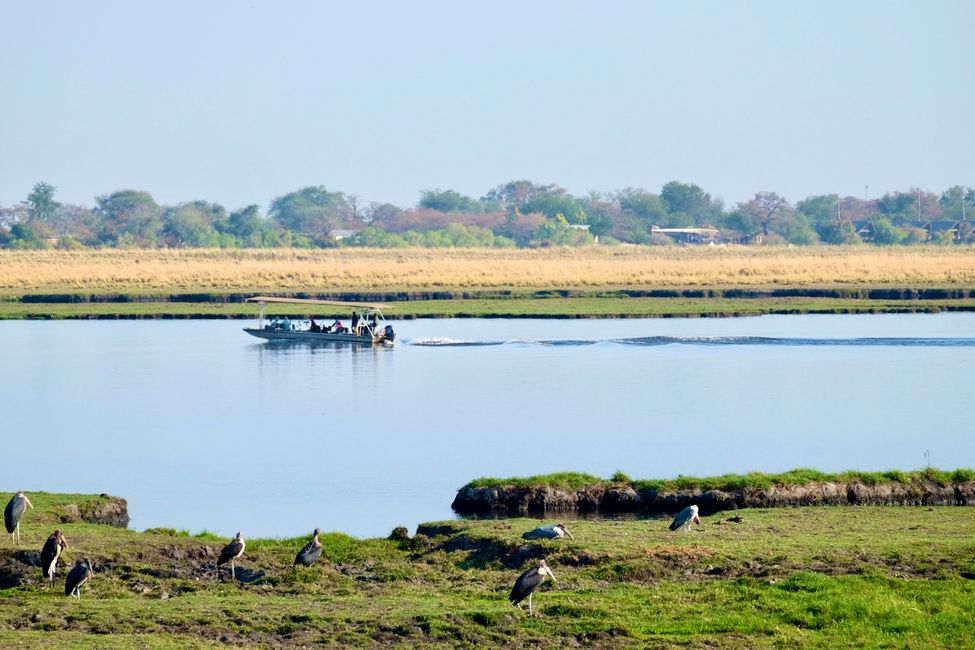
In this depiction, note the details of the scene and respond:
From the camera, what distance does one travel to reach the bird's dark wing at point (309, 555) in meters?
17.8

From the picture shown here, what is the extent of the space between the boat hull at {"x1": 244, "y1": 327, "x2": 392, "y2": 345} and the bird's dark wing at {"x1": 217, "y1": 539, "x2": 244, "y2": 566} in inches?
1408

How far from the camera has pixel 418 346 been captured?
5366 centimetres

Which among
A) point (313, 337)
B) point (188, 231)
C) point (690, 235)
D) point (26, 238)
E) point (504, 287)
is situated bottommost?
point (313, 337)

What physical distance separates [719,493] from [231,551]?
8211 millimetres

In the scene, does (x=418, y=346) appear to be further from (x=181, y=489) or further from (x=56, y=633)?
(x=56, y=633)

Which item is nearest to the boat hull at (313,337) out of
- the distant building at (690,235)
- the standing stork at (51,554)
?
the standing stork at (51,554)

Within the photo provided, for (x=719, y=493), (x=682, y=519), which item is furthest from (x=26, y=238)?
(x=682, y=519)

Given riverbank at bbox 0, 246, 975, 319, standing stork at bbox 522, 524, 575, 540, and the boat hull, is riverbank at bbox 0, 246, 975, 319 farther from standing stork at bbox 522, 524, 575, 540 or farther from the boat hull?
standing stork at bbox 522, 524, 575, 540

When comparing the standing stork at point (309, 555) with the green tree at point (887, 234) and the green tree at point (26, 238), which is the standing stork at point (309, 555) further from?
the green tree at point (887, 234)

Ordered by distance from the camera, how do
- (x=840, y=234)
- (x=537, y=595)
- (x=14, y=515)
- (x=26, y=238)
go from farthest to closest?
(x=840, y=234) < (x=26, y=238) < (x=14, y=515) < (x=537, y=595)

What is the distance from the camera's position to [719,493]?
23.0 m

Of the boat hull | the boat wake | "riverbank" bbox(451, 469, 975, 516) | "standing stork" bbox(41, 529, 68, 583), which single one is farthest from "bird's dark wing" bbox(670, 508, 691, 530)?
the boat hull

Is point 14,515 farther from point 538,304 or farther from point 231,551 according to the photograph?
point 538,304

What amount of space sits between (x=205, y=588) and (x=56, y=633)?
9.43 feet
